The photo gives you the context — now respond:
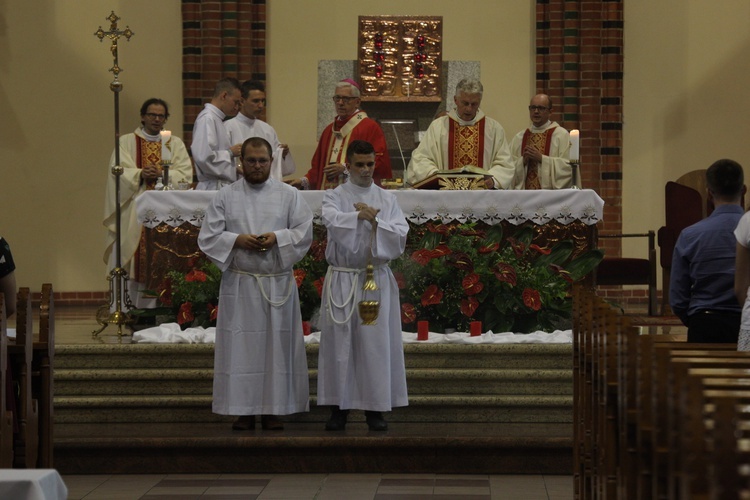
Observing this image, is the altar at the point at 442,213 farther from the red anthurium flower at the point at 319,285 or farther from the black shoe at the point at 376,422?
the black shoe at the point at 376,422

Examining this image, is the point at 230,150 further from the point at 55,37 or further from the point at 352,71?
the point at 55,37

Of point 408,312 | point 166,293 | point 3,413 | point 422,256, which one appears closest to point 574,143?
point 422,256

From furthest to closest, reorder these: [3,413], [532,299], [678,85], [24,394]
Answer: [678,85] < [532,299] < [24,394] < [3,413]

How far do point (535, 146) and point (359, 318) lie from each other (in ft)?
11.1

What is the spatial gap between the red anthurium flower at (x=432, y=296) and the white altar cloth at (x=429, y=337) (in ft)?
0.71

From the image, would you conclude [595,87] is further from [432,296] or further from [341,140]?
[432,296]

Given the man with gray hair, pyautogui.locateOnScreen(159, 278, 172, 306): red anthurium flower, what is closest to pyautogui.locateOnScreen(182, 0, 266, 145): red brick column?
the man with gray hair

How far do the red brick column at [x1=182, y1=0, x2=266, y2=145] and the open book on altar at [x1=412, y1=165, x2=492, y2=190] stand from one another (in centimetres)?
398

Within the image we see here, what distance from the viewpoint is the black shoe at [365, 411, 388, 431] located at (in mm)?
6566

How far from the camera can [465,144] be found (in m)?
9.21

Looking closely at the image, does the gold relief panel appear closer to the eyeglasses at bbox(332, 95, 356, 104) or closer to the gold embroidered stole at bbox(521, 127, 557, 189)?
the gold embroidered stole at bbox(521, 127, 557, 189)

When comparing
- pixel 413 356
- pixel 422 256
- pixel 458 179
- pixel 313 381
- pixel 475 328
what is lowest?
pixel 313 381

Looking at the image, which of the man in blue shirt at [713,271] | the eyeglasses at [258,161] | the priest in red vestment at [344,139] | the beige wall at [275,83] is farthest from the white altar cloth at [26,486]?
the beige wall at [275,83]

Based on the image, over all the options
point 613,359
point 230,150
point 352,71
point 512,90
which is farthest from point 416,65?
point 613,359
